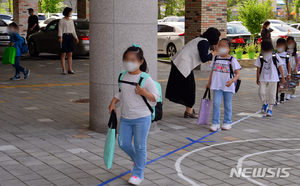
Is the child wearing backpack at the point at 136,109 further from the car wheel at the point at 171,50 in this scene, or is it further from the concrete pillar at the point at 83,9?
the concrete pillar at the point at 83,9

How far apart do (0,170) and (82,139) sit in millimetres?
1684

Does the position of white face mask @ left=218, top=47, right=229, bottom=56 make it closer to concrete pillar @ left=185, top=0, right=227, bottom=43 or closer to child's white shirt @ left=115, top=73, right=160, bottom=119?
child's white shirt @ left=115, top=73, right=160, bottom=119

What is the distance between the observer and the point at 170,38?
19266 mm

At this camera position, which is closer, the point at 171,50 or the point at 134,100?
the point at 134,100

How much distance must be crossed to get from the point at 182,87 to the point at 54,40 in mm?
10330

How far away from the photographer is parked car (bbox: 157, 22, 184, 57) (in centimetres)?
1895

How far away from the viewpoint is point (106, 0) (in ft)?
22.6

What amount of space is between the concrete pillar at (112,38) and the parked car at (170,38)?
1175 cm

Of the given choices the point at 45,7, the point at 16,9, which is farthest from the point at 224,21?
the point at 45,7

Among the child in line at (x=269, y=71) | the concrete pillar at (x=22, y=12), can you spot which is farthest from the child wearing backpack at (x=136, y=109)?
the concrete pillar at (x=22, y=12)

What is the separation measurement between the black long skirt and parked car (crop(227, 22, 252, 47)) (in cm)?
1201

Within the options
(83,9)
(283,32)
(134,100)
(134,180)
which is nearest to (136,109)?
(134,100)

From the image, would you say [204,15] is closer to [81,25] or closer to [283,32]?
[81,25]

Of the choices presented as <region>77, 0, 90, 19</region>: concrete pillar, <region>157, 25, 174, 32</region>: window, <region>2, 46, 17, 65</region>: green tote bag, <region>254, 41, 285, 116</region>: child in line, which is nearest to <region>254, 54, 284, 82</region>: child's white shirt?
<region>254, 41, 285, 116</region>: child in line
